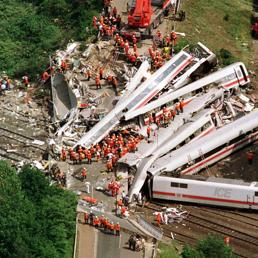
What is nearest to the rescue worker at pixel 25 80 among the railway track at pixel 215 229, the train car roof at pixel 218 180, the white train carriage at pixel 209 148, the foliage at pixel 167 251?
the white train carriage at pixel 209 148

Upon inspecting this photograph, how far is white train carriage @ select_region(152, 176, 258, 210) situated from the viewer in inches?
1780

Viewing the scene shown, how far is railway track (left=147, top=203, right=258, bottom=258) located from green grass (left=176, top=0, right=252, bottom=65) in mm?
15033

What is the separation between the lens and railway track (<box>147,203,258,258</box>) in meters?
43.4

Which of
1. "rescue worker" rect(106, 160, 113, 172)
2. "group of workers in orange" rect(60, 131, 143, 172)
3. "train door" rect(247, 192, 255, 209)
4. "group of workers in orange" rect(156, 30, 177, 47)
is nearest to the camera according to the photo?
"train door" rect(247, 192, 255, 209)

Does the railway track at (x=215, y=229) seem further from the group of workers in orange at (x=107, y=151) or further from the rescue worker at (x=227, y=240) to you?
the group of workers in orange at (x=107, y=151)

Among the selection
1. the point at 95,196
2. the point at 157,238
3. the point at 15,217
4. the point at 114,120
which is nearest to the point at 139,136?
the point at 114,120

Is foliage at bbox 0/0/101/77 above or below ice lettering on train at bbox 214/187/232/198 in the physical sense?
above

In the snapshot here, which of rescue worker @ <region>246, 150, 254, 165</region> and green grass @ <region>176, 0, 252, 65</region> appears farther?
green grass @ <region>176, 0, 252, 65</region>

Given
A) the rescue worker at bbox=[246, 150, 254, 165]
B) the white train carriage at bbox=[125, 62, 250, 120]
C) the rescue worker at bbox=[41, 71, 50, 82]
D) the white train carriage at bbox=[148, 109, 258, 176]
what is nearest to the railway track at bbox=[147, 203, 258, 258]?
the white train carriage at bbox=[148, 109, 258, 176]

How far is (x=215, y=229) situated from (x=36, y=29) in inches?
911

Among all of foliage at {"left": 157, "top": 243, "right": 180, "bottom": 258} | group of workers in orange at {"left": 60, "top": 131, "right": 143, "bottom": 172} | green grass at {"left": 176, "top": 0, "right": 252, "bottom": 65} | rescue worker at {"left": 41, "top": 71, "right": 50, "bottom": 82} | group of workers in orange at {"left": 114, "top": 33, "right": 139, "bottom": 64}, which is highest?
green grass at {"left": 176, "top": 0, "right": 252, "bottom": 65}

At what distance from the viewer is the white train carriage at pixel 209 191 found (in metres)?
45.2

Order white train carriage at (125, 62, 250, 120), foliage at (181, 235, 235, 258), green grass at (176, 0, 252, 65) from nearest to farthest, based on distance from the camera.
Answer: foliage at (181, 235, 235, 258), white train carriage at (125, 62, 250, 120), green grass at (176, 0, 252, 65)

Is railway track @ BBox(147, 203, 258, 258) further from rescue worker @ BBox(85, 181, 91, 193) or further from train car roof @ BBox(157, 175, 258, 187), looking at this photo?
rescue worker @ BBox(85, 181, 91, 193)
